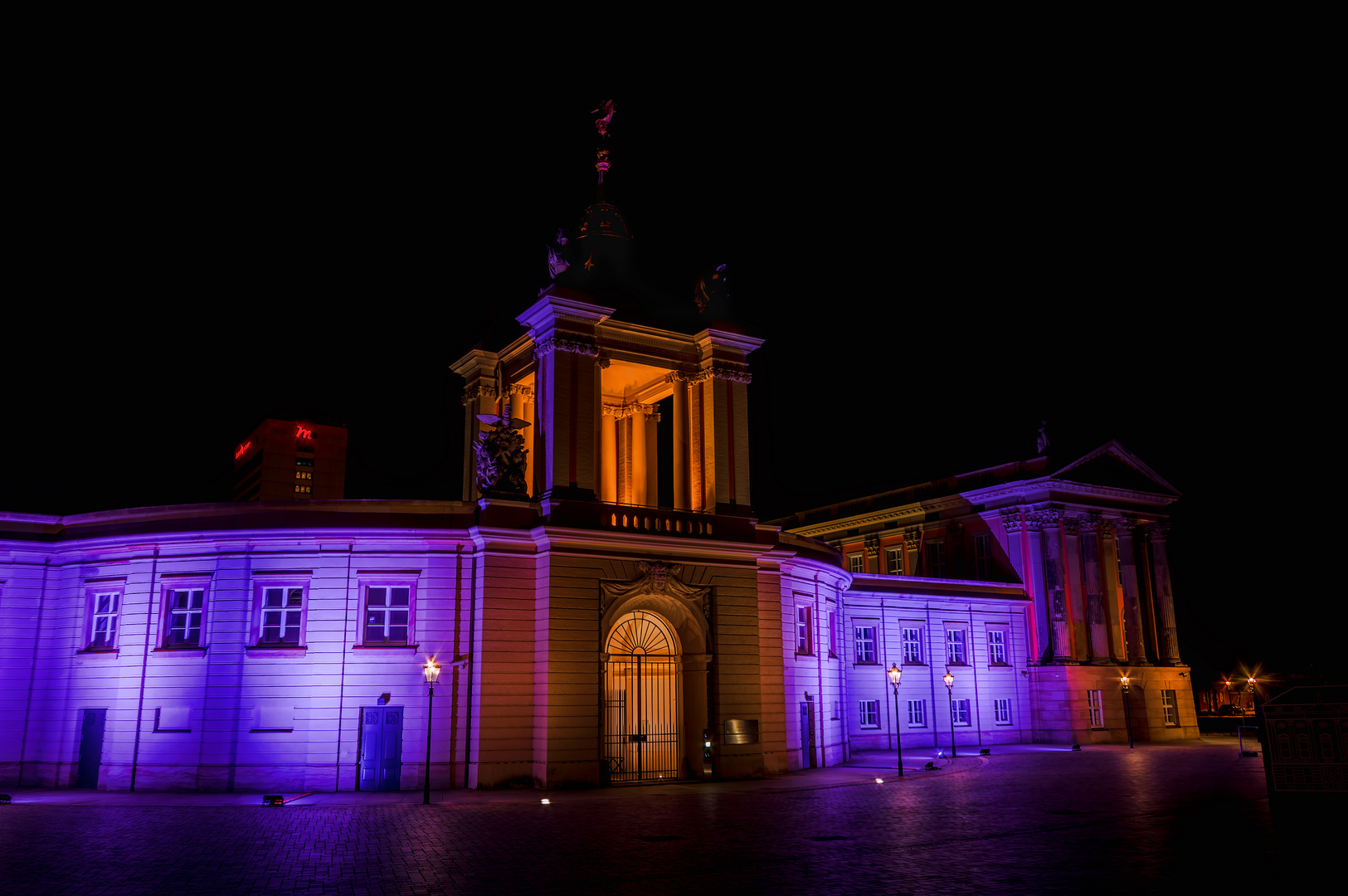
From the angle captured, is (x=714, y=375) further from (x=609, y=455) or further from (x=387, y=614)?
(x=387, y=614)

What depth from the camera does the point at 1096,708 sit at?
5362cm

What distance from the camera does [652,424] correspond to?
127 feet

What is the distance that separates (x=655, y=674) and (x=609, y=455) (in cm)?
1003

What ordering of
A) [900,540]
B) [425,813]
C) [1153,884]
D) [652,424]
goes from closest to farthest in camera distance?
[1153,884] < [425,813] < [652,424] < [900,540]

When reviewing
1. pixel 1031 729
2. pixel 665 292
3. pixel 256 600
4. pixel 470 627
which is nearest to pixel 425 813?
A: pixel 470 627

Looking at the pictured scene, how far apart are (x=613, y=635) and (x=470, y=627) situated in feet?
16.7

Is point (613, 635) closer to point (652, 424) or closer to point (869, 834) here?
point (652, 424)

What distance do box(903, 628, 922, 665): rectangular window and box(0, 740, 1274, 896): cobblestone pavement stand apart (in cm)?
2127

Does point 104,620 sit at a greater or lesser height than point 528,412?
lesser

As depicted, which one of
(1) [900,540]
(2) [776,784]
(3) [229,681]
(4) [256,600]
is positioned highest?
(1) [900,540]

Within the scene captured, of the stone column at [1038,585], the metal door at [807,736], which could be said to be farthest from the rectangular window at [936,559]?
the metal door at [807,736]

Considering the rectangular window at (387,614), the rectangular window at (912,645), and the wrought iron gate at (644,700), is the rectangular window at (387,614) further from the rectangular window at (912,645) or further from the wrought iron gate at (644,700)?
the rectangular window at (912,645)

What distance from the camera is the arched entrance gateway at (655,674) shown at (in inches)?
1180

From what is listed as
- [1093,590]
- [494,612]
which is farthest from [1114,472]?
[494,612]
